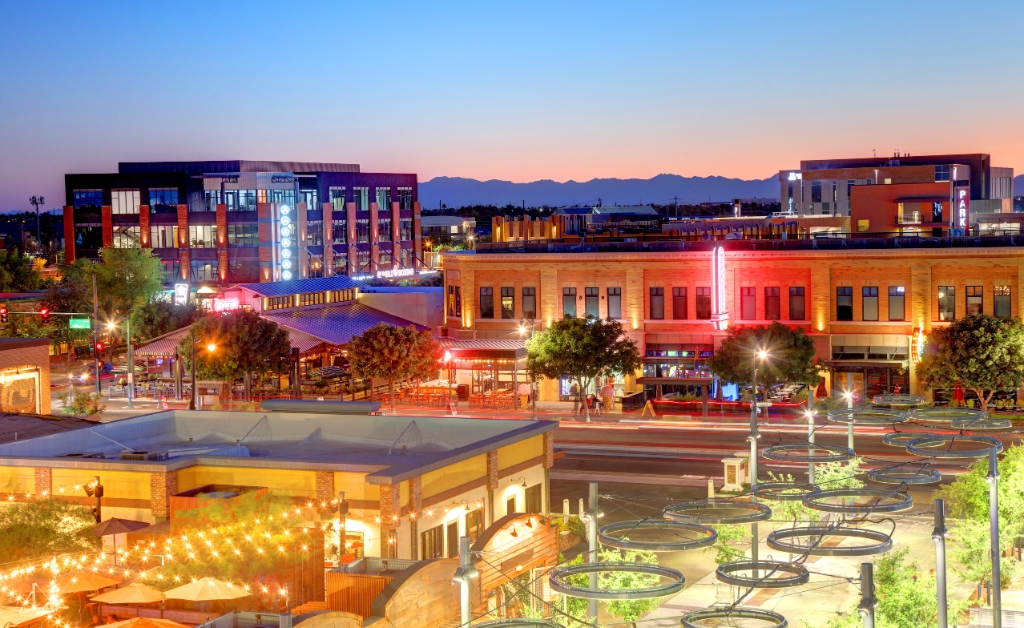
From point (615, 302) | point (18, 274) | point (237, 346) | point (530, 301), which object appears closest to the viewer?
point (237, 346)

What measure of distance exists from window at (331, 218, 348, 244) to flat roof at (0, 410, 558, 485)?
327ft

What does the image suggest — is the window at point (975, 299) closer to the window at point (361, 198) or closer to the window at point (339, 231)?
the window at point (339, 231)

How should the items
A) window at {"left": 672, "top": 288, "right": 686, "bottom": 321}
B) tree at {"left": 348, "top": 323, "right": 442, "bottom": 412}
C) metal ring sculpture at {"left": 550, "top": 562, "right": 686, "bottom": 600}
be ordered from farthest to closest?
window at {"left": 672, "top": 288, "right": 686, "bottom": 321}, tree at {"left": 348, "top": 323, "right": 442, "bottom": 412}, metal ring sculpture at {"left": 550, "top": 562, "right": 686, "bottom": 600}

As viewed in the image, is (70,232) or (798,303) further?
(70,232)

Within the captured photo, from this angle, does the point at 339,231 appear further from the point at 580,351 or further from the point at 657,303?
the point at 580,351

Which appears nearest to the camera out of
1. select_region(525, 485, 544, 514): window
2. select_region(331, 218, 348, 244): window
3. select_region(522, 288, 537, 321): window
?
select_region(525, 485, 544, 514): window

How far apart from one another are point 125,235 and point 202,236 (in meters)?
Result: 8.83

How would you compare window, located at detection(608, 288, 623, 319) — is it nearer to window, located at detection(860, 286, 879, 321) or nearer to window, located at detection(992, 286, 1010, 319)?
window, located at detection(860, 286, 879, 321)

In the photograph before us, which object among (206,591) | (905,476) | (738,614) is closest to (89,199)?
(206,591)

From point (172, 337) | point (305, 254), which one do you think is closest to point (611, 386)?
point (172, 337)

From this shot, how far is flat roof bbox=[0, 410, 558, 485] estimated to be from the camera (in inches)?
1334

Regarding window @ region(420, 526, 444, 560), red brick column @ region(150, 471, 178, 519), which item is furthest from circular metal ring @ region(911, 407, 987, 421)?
red brick column @ region(150, 471, 178, 519)

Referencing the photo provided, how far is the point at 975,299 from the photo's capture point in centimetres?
Answer: 6694

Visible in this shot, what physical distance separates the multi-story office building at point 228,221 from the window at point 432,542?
284 feet
